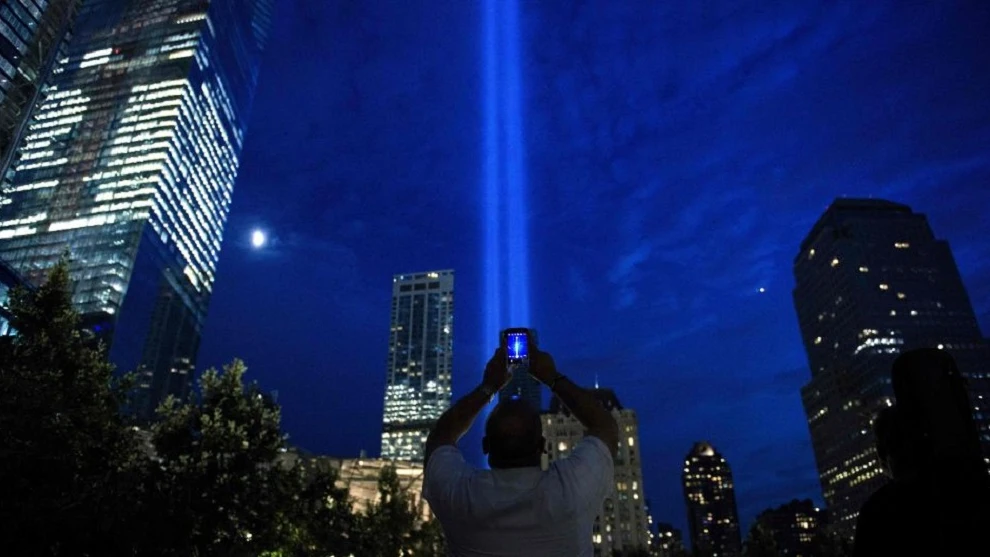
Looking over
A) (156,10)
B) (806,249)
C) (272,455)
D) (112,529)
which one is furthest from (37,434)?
(806,249)

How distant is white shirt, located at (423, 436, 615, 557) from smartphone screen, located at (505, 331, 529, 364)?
1.09 meters

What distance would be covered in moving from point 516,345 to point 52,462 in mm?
11435

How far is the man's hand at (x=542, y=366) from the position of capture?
12.6ft

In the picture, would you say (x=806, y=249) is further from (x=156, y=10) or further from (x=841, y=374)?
(x=156, y=10)

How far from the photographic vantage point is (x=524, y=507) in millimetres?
2846

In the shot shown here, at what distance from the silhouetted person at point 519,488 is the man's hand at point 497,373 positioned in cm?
44

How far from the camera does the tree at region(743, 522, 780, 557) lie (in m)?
49.7

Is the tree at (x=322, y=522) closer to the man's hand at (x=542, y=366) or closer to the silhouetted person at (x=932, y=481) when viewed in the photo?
the man's hand at (x=542, y=366)

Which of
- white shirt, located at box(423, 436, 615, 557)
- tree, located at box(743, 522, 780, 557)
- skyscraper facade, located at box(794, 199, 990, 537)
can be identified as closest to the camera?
white shirt, located at box(423, 436, 615, 557)

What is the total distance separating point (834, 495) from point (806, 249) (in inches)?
3010

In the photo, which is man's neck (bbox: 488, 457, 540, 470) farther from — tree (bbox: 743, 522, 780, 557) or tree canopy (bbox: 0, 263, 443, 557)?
tree (bbox: 743, 522, 780, 557)

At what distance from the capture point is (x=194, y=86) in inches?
5084

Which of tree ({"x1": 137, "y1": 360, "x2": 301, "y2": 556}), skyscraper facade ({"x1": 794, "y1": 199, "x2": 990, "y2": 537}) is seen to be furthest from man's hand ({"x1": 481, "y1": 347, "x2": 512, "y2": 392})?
skyscraper facade ({"x1": 794, "y1": 199, "x2": 990, "y2": 537})

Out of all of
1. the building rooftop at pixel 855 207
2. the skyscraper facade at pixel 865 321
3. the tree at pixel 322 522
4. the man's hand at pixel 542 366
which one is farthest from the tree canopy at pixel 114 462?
the building rooftop at pixel 855 207
